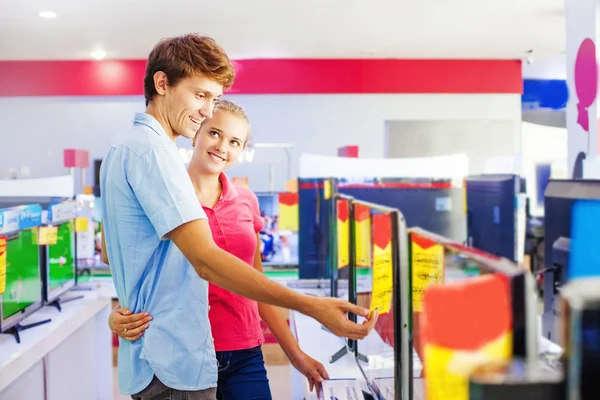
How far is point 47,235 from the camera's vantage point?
121 inches

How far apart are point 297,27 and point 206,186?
459cm

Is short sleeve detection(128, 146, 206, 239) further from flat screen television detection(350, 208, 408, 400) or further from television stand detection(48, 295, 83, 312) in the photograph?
television stand detection(48, 295, 83, 312)

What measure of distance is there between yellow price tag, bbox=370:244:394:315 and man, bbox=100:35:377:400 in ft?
0.27

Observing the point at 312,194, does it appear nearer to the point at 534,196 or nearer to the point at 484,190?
the point at 484,190

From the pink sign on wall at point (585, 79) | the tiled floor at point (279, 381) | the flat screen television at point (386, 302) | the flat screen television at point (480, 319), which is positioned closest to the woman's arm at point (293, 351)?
the flat screen television at point (386, 302)

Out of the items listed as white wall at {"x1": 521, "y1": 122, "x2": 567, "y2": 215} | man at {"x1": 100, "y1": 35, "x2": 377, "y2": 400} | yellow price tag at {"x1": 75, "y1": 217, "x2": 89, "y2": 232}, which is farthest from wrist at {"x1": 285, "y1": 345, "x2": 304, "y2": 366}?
white wall at {"x1": 521, "y1": 122, "x2": 567, "y2": 215}

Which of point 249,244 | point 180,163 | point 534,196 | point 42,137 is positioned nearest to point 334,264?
point 249,244

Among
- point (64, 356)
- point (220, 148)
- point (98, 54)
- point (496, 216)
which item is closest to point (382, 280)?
point (220, 148)

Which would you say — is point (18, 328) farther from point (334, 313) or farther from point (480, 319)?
point (480, 319)

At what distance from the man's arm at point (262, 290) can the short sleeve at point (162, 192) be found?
61mm

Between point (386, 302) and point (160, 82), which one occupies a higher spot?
point (160, 82)

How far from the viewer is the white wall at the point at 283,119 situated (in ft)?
25.6

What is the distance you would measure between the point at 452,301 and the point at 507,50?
7.57 metres

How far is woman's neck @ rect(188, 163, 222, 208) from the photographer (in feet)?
6.09
